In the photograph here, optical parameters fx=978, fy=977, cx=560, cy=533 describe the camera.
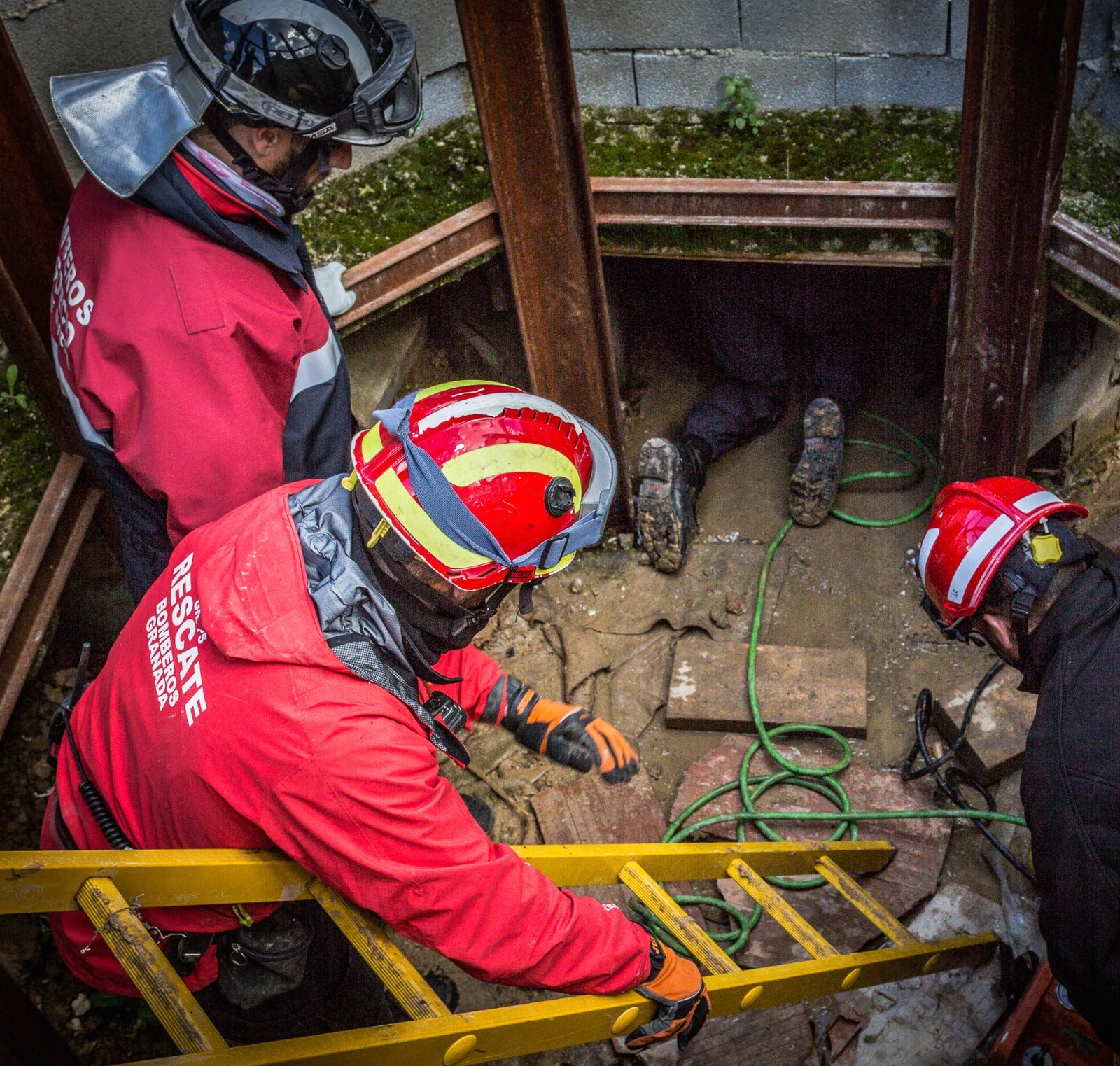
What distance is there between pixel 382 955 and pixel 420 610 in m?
0.75

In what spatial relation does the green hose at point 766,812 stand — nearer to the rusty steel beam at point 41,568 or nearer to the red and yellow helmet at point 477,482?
the red and yellow helmet at point 477,482

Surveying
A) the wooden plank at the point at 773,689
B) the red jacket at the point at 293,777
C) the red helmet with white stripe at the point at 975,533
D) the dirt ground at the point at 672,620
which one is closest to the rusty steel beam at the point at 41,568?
the dirt ground at the point at 672,620

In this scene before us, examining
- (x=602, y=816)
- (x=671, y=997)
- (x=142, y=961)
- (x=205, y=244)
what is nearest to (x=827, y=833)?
(x=602, y=816)

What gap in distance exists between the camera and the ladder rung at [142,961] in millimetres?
1793

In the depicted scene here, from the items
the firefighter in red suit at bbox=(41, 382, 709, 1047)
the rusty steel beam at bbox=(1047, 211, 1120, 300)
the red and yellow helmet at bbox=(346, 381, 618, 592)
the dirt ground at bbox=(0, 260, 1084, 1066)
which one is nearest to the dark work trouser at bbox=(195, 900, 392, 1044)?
the firefighter in red suit at bbox=(41, 382, 709, 1047)

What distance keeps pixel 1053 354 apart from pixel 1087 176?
0.82 meters

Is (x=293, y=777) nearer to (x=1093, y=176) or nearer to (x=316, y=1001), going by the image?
(x=316, y=1001)

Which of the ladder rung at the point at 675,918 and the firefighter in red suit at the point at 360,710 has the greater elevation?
the firefighter in red suit at the point at 360,710

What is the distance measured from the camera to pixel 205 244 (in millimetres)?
2814

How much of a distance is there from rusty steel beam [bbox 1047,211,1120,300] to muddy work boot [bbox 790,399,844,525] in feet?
4.41

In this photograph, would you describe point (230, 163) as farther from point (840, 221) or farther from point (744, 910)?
point (744, 910)

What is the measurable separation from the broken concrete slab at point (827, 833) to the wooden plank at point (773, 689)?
0.13 metres

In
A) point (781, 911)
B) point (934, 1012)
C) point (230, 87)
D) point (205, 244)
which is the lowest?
point (934, 1012)

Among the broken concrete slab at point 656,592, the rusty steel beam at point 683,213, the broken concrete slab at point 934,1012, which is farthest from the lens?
the broken concrete slab at point 656,592
